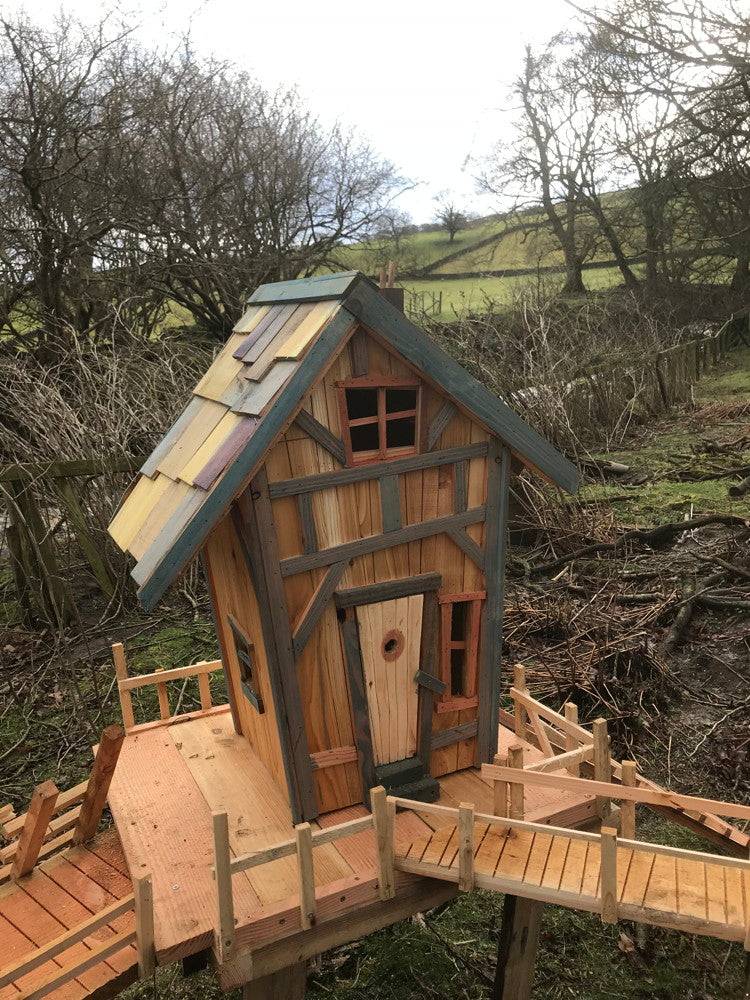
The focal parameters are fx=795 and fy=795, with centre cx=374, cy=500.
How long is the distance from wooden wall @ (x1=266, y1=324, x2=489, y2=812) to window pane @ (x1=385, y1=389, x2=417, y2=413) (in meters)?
0.07

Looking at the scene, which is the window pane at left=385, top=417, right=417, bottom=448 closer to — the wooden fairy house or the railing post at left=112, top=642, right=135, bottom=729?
the wooden fairy house

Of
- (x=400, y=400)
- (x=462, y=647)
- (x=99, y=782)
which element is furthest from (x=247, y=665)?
(x=400, y=400)

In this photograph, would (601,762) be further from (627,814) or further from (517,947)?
(517,947)

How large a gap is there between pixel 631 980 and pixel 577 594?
425 centimetres

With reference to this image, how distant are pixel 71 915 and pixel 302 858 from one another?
1238 mm

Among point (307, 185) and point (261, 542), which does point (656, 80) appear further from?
point (261, 542)

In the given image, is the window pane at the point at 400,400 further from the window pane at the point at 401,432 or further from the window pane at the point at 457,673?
the window pane at the point at 457,673

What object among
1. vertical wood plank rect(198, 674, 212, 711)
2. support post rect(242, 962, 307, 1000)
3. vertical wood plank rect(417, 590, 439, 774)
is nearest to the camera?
support post rect(242, 962, 307, 1000)

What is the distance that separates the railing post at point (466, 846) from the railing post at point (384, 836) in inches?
11.1

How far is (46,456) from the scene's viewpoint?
28.8 feet

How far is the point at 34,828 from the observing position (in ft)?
12.0

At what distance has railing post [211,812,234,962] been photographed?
2941 mm

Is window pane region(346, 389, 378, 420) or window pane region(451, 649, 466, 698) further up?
window pane region(346, 389, 378, 420)

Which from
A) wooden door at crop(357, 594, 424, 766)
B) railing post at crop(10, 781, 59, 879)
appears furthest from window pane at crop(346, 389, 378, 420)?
railing post at crop(10, 781, 59, 879)
